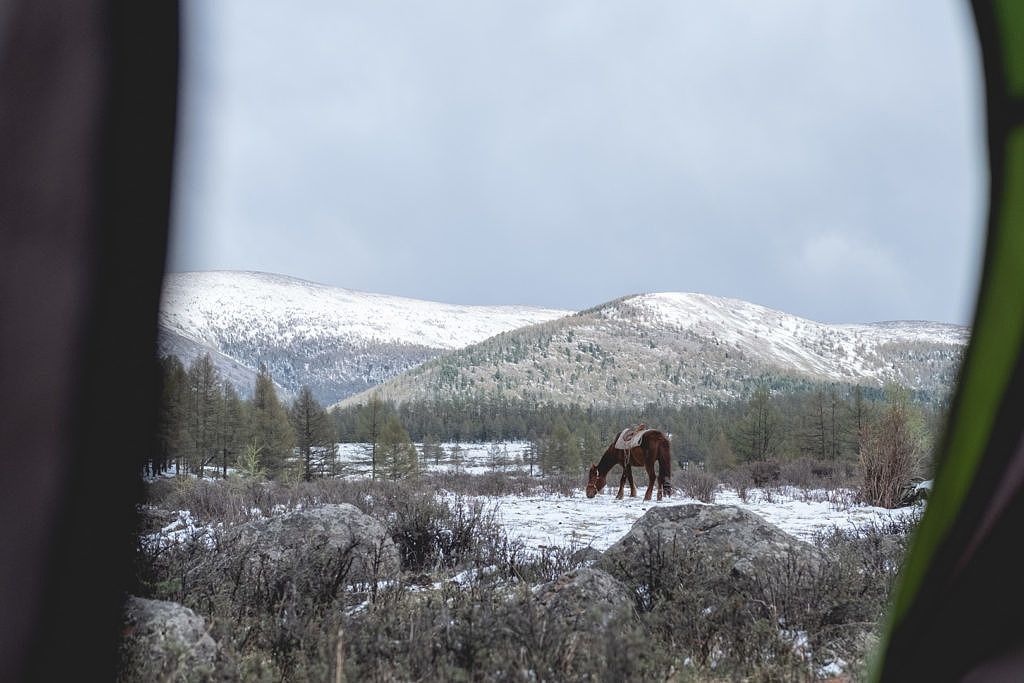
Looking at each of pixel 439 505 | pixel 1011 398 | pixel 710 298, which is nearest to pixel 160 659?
pixel 1011 398

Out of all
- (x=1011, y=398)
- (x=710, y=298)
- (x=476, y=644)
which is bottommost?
(x=476, y=644)

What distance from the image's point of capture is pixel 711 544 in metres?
2.47

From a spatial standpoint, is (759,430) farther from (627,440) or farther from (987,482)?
(627,440)

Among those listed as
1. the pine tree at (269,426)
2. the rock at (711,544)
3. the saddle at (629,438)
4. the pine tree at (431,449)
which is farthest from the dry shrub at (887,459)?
the saddle at (629,438)

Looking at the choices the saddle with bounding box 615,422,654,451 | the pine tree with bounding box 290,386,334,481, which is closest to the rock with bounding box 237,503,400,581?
the pine tree with bounding box 290,386,334,481

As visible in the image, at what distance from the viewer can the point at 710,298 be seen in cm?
193

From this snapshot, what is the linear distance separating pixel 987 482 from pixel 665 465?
3.78 metres

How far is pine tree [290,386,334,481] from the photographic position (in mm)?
1782

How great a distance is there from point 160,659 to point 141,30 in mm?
935

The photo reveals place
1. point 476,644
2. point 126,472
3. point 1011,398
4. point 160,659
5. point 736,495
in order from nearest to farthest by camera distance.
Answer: point 1011,398
point 126,472
point 160,659
point 476,644
point 736,495

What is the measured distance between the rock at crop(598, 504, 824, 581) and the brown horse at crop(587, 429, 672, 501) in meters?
1.24

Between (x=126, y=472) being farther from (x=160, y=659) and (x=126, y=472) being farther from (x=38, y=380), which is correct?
(x=160, y=659)

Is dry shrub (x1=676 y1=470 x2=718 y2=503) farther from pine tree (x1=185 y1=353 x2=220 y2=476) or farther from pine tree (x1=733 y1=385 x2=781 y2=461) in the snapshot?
pine tree (x1=185 y1=353 x2=220 y2=476)

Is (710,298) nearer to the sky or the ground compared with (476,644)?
nearer to the sky
